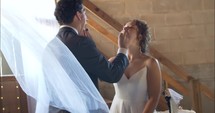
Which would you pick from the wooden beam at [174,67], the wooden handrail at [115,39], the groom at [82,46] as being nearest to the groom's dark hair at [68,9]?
the groom at [82,46]

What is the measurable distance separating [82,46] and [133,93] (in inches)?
27.5

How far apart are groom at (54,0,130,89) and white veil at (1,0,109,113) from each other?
47mm

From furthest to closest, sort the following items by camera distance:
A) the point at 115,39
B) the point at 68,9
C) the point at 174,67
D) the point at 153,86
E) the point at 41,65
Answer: the point at 115,39 < the point at 174,67 < the point at 153,86 < the point at 68,9 < the point at 41,65

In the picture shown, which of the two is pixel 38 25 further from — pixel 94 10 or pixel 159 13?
pixel 159 13

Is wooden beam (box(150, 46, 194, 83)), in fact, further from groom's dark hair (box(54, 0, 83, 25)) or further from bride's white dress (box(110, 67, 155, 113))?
groom's dark hair (box(54, 0, 83, 25))

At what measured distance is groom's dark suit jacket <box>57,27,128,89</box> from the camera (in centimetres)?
142

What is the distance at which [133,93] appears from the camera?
6.63 feet

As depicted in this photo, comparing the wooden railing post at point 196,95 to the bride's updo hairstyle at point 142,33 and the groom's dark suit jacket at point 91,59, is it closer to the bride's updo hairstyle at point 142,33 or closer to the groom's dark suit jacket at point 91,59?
the bride's updo hairstyle at point 142,33

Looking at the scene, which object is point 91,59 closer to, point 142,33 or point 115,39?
point 142,33

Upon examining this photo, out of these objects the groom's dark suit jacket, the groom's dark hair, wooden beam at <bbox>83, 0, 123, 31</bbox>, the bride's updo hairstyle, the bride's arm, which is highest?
wooden beam at <bbox>83, 0, 123, 31</bbox>

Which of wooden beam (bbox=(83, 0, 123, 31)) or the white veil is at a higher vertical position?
wooden beam (bbox=(83, 0, 123, 31))

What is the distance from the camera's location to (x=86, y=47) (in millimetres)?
1438

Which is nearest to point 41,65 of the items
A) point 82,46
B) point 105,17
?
point 82,46

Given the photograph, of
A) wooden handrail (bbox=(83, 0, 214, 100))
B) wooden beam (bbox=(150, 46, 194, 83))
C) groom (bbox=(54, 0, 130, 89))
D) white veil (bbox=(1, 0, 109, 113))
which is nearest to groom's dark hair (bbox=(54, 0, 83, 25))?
groom (bbox=(54, 0, 130, 89))
